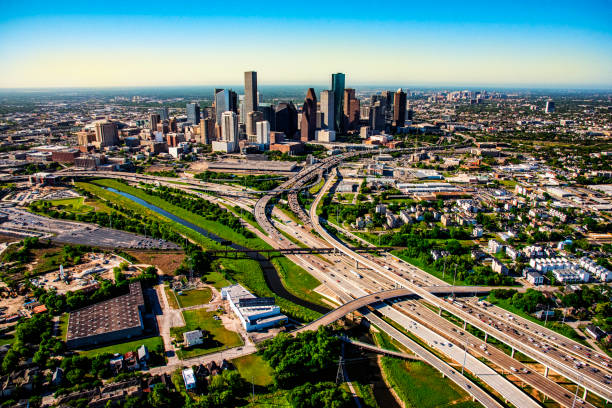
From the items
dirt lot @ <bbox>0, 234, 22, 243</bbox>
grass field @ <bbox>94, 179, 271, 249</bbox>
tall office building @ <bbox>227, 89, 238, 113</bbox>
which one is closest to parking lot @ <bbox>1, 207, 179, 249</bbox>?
dirt lot @ <bbox>0, 234, 22, 243</bbox>

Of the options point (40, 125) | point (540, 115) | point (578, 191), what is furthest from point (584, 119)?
point (40, 125)

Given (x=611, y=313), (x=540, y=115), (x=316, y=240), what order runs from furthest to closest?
(x=540, y=115)
(x=316, y=240)
(x=611, y=313)

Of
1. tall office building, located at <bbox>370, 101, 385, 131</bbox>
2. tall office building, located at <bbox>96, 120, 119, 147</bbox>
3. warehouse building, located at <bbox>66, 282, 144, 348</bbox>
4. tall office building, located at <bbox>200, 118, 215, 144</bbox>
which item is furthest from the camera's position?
tall office building, located at <bbox>370, 101, 385, 131</bbox>

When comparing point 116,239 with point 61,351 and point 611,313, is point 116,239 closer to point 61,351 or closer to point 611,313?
point 61,351

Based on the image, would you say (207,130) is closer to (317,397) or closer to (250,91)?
(250,91)

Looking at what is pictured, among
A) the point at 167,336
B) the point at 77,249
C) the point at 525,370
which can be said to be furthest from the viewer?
the point at 77,249

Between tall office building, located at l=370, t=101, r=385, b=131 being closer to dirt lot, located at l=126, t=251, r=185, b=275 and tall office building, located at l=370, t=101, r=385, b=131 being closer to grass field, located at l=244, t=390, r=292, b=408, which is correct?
dirt lot, located at l=126, t=251, r=185, b=275

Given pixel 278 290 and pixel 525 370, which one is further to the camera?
pixel 278 290
